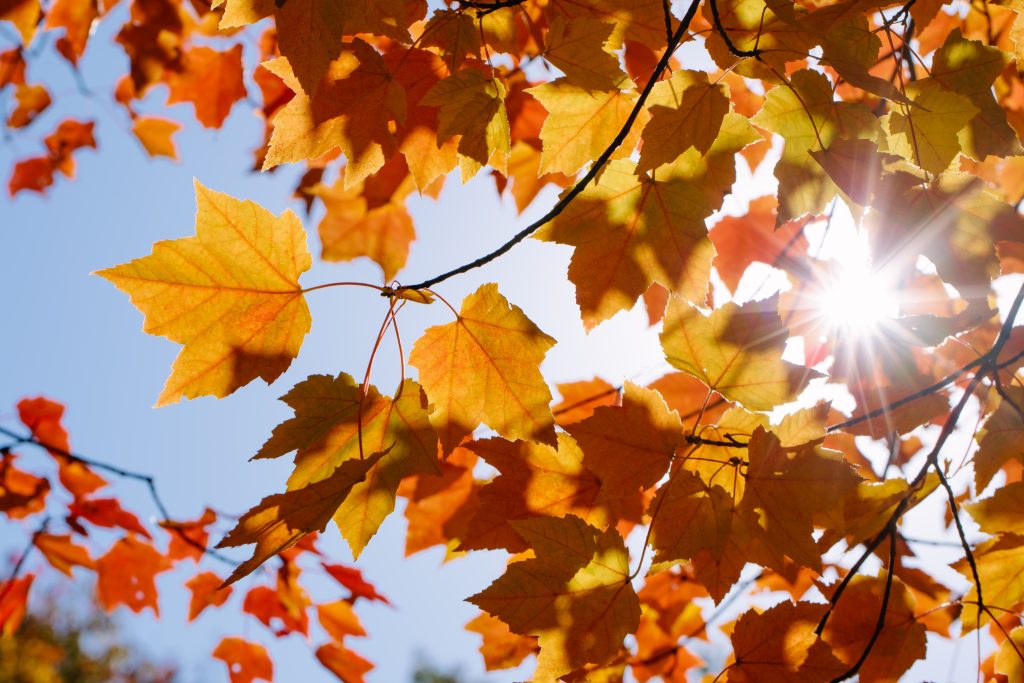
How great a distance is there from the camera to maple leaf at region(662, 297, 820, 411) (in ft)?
3.78

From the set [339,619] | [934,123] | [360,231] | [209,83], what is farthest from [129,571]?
[934,123]

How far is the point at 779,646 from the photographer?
3.97 ft

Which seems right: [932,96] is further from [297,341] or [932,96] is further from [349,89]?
[297,341]

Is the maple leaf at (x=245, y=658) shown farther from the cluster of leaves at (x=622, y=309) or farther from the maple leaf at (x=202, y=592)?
the cluster of leaves at (x=622, y=309)

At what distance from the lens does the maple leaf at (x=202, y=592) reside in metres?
2.79

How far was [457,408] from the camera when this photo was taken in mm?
1152

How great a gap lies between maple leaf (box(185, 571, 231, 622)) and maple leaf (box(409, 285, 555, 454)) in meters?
2.12

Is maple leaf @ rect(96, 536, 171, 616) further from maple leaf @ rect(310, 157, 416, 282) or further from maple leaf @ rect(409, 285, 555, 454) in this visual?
maple leaf @ rect(409, 285, 555, 454)

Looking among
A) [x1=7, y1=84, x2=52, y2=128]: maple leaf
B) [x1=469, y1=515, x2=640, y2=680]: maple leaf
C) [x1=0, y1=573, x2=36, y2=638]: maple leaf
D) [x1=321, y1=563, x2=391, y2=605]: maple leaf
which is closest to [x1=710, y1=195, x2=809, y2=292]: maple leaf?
[x1=469, y1=515, x2=640, y2=680]: maple leaf

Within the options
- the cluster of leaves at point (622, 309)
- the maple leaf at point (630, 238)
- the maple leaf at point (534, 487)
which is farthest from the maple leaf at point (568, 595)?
the maple leaf at point (630, 238)

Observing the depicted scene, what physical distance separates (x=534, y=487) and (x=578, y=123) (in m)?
0.66

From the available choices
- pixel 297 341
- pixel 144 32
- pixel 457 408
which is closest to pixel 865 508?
pixel 457 408

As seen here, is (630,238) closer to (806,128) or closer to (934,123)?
(806,128)

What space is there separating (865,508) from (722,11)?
0.97 meters
